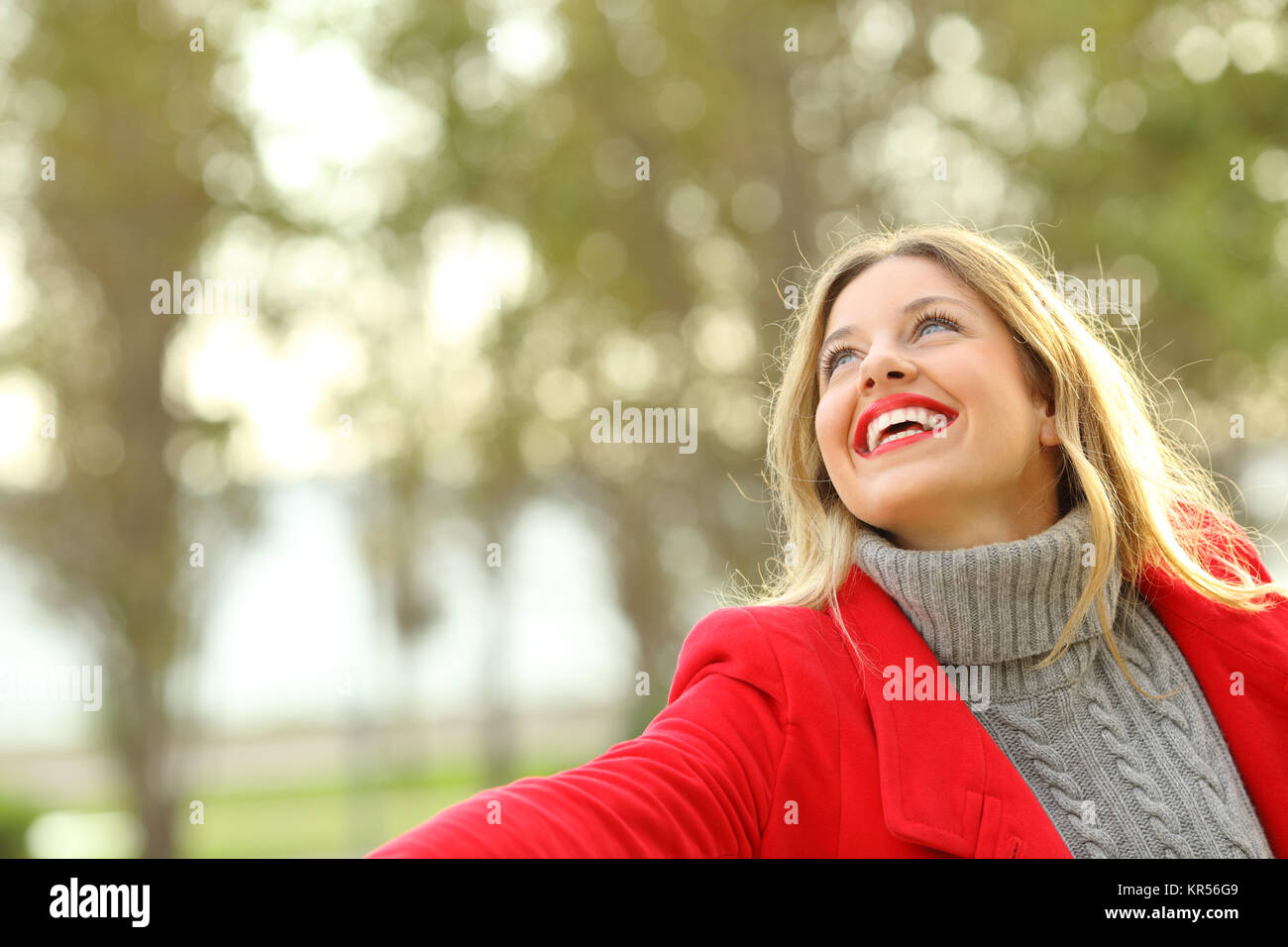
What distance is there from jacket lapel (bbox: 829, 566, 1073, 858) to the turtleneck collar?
0.13m

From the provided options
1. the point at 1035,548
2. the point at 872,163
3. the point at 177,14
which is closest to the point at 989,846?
the point at 1035,548

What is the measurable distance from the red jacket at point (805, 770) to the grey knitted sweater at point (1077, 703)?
0.07m

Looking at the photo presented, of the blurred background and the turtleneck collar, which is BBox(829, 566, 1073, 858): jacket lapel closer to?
the turtleneck collar

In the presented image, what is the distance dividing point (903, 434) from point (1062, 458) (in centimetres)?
42

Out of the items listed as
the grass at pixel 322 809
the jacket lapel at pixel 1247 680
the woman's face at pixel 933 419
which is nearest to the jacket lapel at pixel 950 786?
the woman's face at pixel 933 419

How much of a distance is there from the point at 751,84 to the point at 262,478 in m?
4.95

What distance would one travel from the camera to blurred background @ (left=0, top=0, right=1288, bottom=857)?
8.00 m

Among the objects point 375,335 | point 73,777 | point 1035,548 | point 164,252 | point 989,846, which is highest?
point 164,252

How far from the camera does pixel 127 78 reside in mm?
8367

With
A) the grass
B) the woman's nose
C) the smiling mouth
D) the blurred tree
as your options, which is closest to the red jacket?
the smiling mouth

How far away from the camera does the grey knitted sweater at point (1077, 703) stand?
1.74m

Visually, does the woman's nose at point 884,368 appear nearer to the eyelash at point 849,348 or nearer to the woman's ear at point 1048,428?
the eyelash at point 849,348
